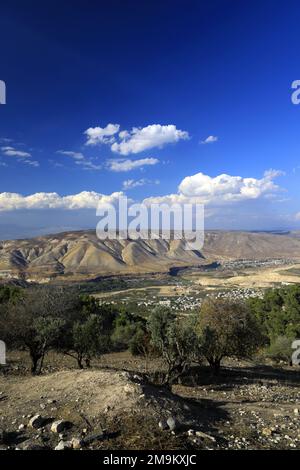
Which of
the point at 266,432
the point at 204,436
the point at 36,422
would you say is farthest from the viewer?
the point at 266,432

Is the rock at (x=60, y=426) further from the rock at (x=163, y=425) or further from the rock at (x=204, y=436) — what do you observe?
the rock at (x=204, y=436)

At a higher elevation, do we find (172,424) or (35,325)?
(172,424)

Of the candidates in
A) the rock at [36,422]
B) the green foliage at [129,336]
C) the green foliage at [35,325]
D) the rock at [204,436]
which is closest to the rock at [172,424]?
the rock at [204,436]

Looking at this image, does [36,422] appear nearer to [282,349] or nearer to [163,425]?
[163,425]

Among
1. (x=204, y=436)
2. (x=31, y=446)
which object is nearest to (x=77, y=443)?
(x=31, y=446)

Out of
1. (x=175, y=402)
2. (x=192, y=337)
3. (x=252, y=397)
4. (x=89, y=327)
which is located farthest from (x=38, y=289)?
(x=175, y=402)
